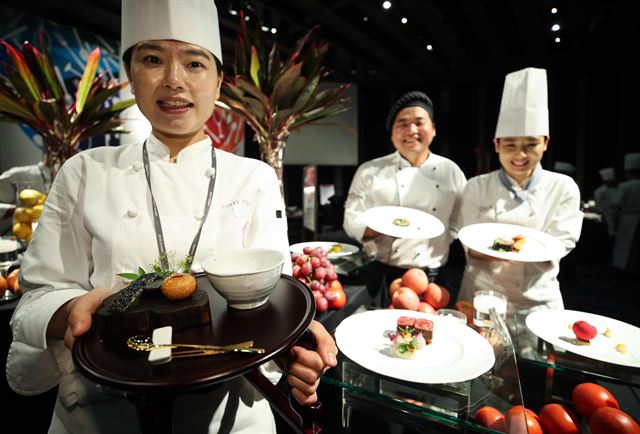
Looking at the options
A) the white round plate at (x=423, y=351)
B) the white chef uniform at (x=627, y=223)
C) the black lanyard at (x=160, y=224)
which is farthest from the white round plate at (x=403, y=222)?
the white chef uniform at (x=627, y=223)

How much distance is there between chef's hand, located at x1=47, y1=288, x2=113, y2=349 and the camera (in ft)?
2.15

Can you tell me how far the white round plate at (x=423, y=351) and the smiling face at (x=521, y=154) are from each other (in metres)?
1.32

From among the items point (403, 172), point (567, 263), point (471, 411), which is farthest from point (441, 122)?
point (471, 411)

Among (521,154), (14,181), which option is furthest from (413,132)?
(14,181)

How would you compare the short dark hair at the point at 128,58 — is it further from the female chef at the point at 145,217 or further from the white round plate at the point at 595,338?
the white round plate at the point at 595,338

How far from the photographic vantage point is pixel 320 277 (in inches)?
69.8

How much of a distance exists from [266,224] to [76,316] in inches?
22.7

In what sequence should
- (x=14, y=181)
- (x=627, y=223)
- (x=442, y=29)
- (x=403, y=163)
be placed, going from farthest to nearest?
(x=627, y=223) → (x=442, y=29) → (x=403, y=163) → (x=14, y=181)

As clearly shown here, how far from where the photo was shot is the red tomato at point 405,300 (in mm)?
1633

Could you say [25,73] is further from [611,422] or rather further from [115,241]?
[611,422]

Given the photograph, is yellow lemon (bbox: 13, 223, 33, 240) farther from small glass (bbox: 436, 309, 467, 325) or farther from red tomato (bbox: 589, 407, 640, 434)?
red tomato (bbox: 589, 407, 640, 434)

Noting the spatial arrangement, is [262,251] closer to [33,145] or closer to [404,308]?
[404,308]

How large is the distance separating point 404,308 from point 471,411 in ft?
2.23

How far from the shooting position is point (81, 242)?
3.29ft
